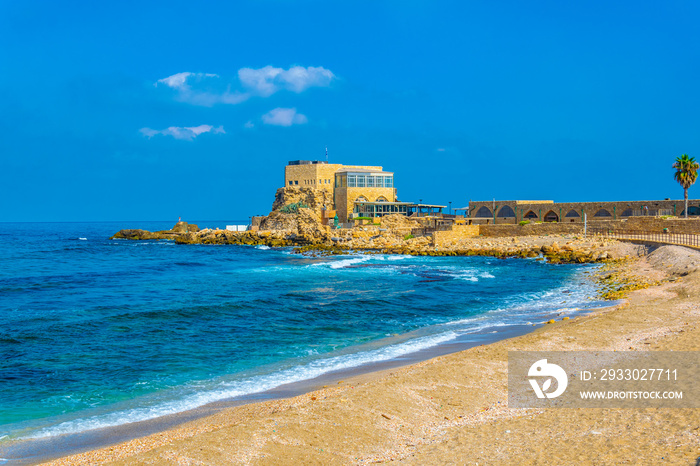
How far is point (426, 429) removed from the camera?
25.7 ft

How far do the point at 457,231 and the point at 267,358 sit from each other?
4444 centimetres

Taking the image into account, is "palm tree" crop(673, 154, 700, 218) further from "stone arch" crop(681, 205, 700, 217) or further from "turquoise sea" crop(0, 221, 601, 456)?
"turquoise sea" crop(0, 221, 601, 456)

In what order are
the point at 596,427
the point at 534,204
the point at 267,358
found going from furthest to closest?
the point at 534,204 → the point at 267,358 → the point at 596,427

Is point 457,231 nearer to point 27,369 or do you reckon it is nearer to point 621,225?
point 621,225

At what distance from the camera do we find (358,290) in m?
26.9

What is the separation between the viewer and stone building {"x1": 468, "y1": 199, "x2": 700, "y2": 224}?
54.7m

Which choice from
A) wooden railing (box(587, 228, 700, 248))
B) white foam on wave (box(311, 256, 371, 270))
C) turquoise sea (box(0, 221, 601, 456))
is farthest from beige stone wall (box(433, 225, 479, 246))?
turquoise sea (box(0, 221, 601, 456))

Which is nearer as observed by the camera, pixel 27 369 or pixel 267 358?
pixel 27 369

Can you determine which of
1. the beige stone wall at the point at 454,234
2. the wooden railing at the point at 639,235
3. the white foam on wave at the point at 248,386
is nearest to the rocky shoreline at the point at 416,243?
the beige stone wall at the point at 454,234

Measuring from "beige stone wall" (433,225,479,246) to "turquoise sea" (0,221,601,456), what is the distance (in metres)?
15.7

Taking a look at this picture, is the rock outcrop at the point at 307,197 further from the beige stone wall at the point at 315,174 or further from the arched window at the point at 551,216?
the arched window at the point at 551,216

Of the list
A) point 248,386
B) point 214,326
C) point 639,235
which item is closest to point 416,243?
point 639,235

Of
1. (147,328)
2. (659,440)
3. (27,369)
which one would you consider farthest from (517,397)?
(147,328)

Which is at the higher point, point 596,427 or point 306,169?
point 306,169
